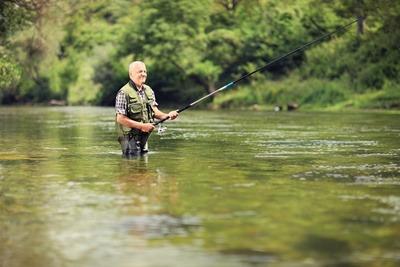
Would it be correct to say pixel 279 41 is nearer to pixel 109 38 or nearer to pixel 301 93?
pixel 301 93

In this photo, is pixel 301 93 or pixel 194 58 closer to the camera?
pixel 301 93

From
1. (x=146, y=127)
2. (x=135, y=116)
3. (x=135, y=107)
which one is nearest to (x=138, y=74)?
(x=135, y=107)

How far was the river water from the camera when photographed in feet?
21.5

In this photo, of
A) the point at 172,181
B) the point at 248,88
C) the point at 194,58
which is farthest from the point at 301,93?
the point at 172,181

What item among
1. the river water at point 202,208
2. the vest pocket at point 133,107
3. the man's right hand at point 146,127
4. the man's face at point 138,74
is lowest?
the river water at point 202,208

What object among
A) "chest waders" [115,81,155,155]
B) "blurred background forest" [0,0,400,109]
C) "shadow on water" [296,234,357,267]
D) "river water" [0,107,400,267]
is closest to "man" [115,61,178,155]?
"chest waders" [115,81,155,155]

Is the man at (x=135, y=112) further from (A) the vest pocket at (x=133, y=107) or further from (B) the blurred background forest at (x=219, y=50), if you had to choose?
(B) the blurred background forest at (x=219, y=50)

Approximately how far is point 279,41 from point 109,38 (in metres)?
18.5

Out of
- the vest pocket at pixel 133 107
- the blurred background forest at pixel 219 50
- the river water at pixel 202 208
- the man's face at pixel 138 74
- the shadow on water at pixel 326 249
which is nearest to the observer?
the shadow on water at pixel 326 249

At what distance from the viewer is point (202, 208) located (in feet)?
28.8

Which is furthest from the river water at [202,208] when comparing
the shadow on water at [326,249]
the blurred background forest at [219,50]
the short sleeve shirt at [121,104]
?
the blurred background forest at [219,50]

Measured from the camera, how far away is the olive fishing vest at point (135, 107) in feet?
49.3

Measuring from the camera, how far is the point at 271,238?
23.3 feet

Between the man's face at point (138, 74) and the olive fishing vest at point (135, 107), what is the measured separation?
0.16 meters
